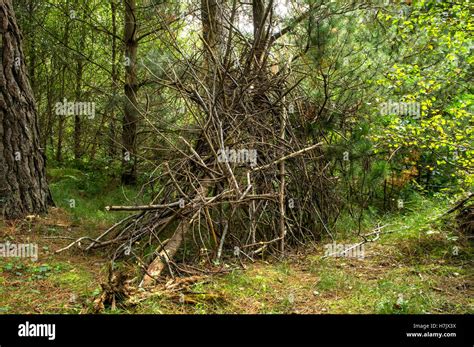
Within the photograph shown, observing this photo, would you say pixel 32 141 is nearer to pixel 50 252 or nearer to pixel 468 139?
pixel 50 252

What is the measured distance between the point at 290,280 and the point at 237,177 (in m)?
1.61

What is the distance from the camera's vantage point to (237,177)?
5605 mm

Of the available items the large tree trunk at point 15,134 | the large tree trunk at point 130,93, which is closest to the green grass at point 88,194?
Result: the large tree trunk at point 130,93

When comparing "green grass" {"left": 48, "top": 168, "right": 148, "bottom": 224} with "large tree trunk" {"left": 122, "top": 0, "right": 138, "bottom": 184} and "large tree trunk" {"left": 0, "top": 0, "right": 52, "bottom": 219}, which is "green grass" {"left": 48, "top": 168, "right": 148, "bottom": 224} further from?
"large tree trunk" {"left": 0, "top": 0, "right": 52, "bottom": 219}

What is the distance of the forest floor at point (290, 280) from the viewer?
3693 mm

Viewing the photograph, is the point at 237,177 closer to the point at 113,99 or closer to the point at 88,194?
the point at 113,99

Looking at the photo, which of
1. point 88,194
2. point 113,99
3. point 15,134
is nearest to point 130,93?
point 113,99

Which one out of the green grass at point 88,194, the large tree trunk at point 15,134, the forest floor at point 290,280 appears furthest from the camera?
the green grass at point 88,194

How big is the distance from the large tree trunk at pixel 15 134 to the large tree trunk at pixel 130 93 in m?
2.33

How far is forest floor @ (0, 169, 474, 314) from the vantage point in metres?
3.69

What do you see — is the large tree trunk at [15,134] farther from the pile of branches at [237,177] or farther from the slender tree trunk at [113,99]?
the slender tree trunk at [113,99]

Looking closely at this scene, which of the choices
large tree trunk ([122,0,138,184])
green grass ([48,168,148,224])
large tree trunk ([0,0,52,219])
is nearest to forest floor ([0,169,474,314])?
large tree trunk ([0,0,52,219])

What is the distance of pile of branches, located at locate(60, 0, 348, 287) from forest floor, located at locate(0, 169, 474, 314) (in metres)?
0.37

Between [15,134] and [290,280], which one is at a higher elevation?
[15,134]
